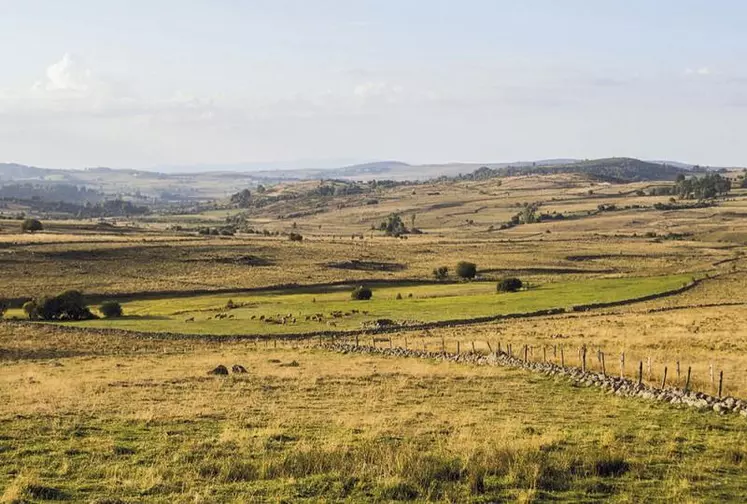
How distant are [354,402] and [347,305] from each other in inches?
1844

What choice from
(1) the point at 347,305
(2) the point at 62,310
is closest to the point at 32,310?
(2) the point at 62,310

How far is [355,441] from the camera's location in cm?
1842

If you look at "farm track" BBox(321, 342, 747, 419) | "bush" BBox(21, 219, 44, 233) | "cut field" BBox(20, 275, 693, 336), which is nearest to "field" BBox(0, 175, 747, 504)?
"cut field" BBox(20, 275, 693, 336)

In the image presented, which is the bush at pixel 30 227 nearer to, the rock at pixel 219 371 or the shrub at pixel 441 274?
the shrub at pixel 441 274

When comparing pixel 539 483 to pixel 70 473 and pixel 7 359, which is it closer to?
pixel 70 473

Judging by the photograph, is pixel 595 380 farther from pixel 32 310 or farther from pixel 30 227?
pixel 30 227

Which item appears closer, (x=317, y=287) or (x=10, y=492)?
(x=10, y=492)

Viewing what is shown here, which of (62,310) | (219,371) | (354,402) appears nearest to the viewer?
(354,402)

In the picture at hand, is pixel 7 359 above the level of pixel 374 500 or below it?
below

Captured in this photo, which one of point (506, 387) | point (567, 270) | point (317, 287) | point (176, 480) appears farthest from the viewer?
point (567, 270)

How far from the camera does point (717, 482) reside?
15258 mm

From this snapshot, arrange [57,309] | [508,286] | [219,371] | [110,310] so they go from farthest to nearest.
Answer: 1. [508,286]
2. [110,310]
3. [57,309]
4. [219,371]

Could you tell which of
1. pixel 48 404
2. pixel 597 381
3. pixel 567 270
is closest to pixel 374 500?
pixel 48 404

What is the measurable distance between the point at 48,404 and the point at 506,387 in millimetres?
16184
